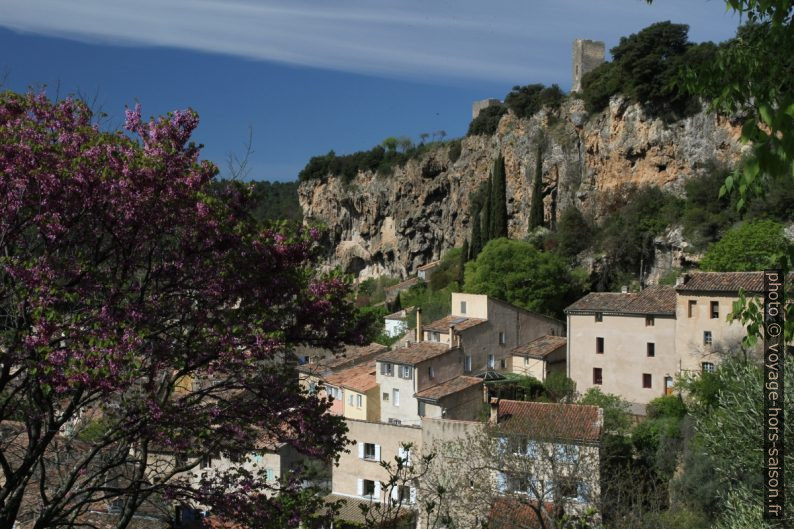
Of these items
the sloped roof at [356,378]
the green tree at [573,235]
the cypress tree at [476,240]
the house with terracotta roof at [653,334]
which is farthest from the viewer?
the cypress tree at [476,240]

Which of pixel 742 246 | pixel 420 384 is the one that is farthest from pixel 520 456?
pixel 742 246

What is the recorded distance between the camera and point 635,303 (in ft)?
99.5

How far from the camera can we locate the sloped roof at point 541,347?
33150 millimetres

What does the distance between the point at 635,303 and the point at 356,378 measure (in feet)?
37.5

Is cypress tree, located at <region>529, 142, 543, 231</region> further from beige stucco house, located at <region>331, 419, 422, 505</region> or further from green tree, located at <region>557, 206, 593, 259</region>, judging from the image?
beige stucco house, located at <region>331, 419, 422, 505</region>

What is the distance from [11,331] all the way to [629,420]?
23.5m

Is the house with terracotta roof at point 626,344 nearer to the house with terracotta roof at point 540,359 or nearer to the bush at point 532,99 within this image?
the house with terracotta roof at point 540,359

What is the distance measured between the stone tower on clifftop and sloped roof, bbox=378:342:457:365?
34.2 meters

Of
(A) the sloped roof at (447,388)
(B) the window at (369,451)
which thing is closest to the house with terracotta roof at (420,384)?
(A) the sloped roof at (447,388)

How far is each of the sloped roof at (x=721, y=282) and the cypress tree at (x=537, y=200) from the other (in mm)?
23811

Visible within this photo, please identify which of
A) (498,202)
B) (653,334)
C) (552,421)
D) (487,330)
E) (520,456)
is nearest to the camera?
(520,456)

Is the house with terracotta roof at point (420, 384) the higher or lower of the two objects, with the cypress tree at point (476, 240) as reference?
A: lower

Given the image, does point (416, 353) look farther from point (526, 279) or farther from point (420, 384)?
point (526, 279)

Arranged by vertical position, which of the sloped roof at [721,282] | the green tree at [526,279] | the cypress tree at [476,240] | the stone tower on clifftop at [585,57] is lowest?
the sloped roof at [721,282]
